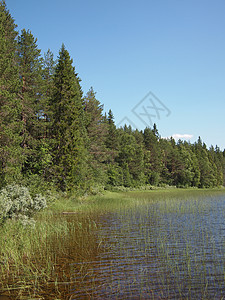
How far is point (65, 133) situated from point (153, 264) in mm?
21849

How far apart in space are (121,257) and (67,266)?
1992 millimetres

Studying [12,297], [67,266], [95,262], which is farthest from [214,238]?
[12,297]

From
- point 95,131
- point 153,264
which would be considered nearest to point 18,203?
point 153,264

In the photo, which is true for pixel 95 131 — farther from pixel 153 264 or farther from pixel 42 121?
pixel 153 264

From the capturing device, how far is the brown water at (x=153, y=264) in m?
6.29

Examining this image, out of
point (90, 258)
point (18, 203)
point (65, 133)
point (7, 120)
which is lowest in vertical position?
point (90, 258)

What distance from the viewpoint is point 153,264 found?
26.8 ft

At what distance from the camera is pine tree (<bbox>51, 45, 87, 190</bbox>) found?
89.2ft

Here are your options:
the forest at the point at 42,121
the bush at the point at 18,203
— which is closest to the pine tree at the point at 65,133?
the forest at the point at 42,121

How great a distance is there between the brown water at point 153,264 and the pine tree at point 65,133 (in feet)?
47.0

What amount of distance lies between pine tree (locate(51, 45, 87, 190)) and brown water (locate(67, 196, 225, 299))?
47.0 feet

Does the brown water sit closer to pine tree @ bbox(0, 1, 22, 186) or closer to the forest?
pine tree @ bbox(0, 1, 22, 186)

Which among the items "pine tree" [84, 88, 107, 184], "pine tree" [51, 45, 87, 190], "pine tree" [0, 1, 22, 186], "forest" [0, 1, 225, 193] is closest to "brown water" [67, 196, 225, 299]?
"pine tree" [0, 1, 22, 186]

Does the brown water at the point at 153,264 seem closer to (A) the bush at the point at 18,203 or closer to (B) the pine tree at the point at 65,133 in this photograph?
(A) the bush at the point at 18,203
